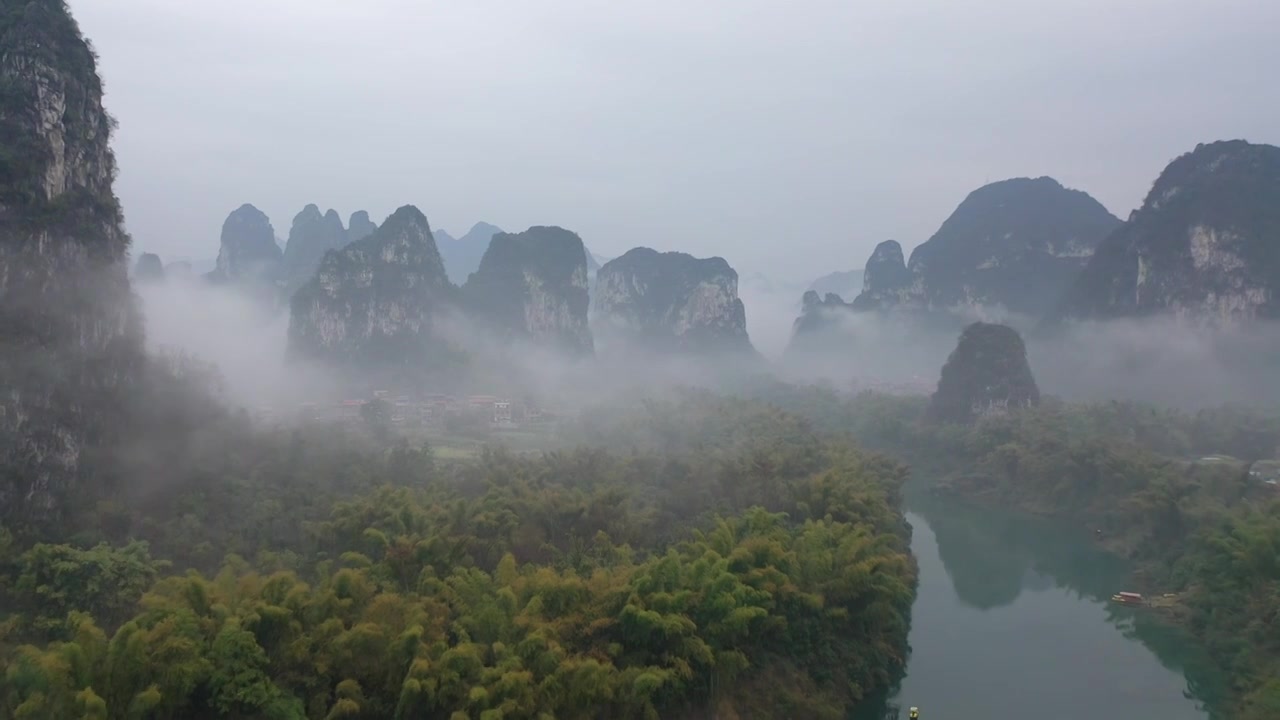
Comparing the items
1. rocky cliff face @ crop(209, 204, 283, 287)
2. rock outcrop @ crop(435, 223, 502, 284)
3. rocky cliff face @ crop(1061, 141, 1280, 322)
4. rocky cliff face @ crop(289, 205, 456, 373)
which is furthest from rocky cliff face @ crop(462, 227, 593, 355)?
rock outcrop @ crop(435, 223, 502, 284)

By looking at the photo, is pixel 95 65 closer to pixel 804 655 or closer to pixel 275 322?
pixel 804 655

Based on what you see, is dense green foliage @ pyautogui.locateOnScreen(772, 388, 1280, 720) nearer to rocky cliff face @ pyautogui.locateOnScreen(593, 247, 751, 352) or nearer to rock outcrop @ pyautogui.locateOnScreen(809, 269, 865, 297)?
rocky cliff face @ pyautogui.locateOnScreen(593, 247, 751, 352)

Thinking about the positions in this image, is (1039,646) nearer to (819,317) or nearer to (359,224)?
(359,224)

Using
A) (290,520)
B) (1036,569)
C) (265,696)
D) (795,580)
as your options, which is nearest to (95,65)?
(290,520)

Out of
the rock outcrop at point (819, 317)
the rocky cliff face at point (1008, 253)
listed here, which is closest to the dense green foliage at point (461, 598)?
the rocky cliff face at point (1008, 253)

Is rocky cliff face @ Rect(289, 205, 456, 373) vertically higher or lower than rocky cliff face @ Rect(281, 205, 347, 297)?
lower

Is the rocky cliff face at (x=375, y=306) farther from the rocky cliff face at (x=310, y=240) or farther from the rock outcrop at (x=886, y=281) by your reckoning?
the rock outcrop at (x=886, y=281)
